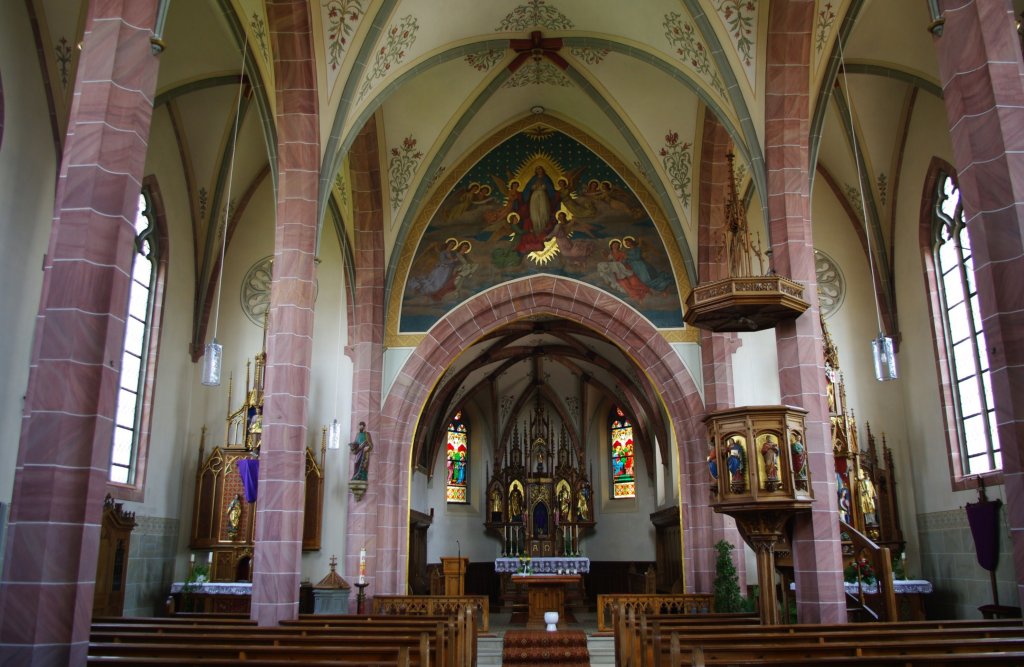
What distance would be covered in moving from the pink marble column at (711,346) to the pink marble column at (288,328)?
789 cm

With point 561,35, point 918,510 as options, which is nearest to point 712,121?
point 561,35

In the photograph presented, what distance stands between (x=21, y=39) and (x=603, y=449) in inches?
820

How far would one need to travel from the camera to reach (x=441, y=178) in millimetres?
18188

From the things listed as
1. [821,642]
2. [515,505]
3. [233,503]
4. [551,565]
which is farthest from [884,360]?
[515,505]

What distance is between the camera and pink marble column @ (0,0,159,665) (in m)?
5.75

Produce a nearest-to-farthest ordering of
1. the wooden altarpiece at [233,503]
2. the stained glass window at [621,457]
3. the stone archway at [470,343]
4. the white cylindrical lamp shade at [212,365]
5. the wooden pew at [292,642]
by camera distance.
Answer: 1. the wooden pew at [292,642]
2. the white cylindrical lamp shade at [212,365]
3. the wooden altarpiece at [233,503]
4. the stone archway at [470,343]
5. the stained glass window at [621,457]

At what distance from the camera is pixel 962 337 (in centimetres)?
1470

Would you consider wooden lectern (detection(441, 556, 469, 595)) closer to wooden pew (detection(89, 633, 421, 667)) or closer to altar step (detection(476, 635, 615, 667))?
altar step (detection(476, 635, 615, 667))

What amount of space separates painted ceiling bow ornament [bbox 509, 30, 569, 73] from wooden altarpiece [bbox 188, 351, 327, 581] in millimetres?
7539

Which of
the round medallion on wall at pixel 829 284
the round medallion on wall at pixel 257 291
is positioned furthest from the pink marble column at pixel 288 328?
the round medallion on wall at pixel 829 284

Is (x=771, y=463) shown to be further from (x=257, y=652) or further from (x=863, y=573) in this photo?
(x=863, y=573)

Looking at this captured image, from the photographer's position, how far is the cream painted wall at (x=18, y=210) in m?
11.2

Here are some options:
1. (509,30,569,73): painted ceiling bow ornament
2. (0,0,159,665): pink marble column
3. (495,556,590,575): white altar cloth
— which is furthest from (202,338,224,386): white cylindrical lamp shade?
(495,556,590,575): white altar cloth

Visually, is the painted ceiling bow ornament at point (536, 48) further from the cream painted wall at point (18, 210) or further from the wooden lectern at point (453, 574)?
the wooden lectern at point (453, 574)
